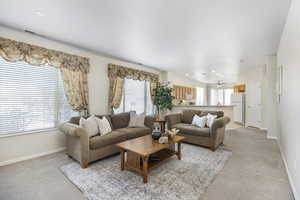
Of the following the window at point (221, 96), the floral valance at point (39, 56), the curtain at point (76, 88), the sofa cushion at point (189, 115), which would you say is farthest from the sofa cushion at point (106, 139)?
the window at point (221, 96)

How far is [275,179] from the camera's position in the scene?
84.9 inches

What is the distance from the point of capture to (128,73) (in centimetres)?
482

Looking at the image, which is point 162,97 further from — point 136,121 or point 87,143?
point 87,143

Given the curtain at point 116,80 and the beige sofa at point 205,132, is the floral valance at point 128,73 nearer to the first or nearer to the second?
the curtain at point 116,80

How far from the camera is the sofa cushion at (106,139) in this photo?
105 inches

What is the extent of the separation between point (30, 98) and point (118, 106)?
7.18 feet

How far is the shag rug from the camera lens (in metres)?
1.80

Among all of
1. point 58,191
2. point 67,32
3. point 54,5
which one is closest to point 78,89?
point 67,32

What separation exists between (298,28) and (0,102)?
4711mm

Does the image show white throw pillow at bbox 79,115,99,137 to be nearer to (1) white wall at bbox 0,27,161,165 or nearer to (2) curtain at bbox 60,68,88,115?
(2) curtain at bbox 60,68,88,115

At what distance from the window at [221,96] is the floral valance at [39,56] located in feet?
31.6

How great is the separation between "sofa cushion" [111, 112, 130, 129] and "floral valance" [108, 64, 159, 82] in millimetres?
1284

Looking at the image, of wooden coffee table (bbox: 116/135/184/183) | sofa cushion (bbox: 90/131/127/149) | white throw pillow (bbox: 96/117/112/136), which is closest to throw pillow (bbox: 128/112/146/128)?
sofa cushion (bbox: 90/131/127/149)

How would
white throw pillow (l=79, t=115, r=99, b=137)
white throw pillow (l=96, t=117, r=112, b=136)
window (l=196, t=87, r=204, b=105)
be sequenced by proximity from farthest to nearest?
1. window (l=196, t=87, r=204, b=105)
2. white throw pillow (l=96, t=117, r=112, b=136)
3. white throw pillow (l=79, t=115, r=99, b=137)
